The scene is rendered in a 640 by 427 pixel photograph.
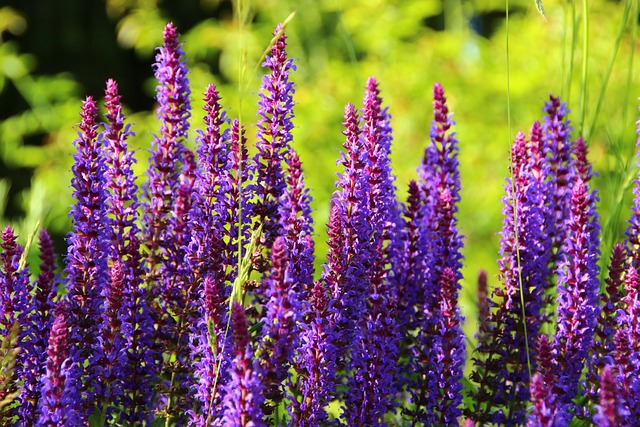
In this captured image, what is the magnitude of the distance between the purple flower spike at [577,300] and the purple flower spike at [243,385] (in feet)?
2.97

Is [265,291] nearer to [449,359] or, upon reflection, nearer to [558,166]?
[449,359]

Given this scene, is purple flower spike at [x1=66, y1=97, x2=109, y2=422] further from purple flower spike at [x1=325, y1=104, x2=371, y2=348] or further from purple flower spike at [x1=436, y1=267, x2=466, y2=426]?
purple flower spike at [x1=436, y1=267, x2=466, y2=426]

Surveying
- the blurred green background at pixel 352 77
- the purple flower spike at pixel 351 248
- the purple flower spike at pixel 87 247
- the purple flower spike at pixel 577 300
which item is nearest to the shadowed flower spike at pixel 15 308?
the purple flower spike at pixel 87 247

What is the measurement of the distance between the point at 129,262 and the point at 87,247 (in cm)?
11

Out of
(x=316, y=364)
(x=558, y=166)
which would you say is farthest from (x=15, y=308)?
(x=558, y=166)

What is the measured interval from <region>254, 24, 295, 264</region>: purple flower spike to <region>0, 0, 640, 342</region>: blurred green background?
2788 mm

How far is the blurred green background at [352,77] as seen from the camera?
21.8ft

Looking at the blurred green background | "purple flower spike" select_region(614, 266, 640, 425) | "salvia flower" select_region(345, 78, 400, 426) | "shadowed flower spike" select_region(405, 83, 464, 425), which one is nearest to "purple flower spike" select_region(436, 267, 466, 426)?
"shadowed flower spike" select_region(405, 83, 464, 425)

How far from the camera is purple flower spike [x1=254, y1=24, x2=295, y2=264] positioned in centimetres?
256

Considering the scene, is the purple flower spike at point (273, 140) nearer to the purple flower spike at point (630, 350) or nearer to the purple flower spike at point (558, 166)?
the purple flower spike at point (558, 166)

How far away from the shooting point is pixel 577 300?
2.46 meters

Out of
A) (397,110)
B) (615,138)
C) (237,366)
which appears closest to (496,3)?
(397,110)

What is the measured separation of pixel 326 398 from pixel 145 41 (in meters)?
6.08

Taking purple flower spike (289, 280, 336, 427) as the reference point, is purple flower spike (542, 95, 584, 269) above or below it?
above
